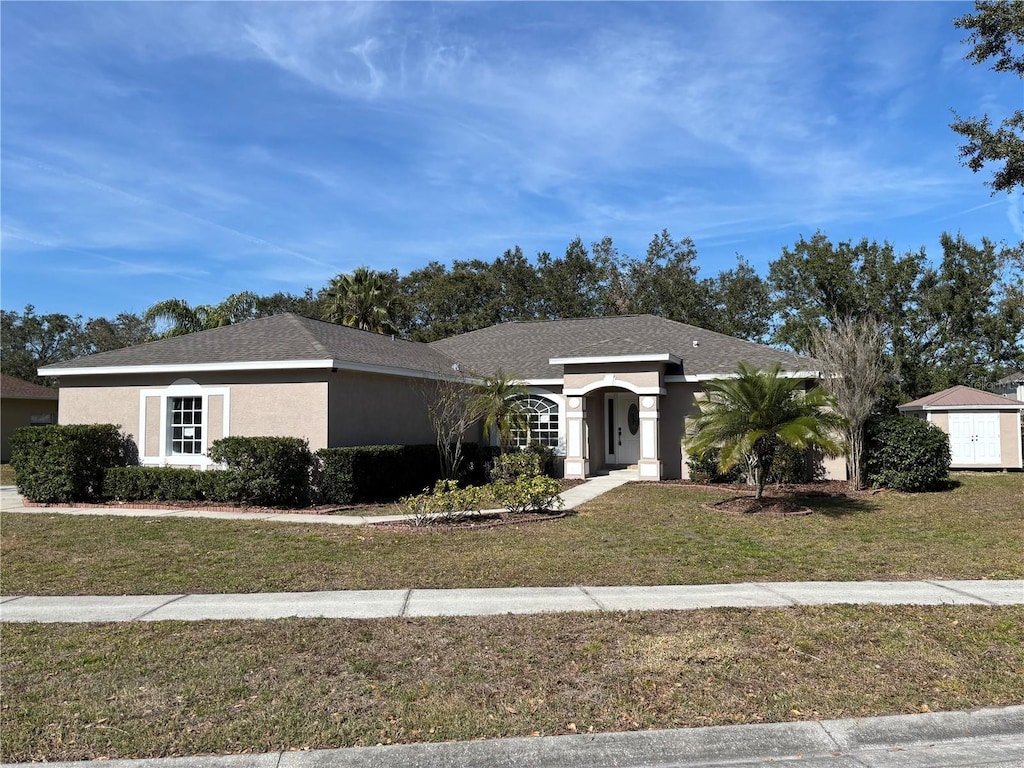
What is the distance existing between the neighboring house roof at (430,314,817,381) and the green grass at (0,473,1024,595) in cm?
692

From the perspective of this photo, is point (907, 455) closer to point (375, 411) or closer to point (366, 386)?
point (375, 411)

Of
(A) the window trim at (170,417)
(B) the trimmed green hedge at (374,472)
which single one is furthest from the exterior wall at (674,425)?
(A) the window trim at (170,417)

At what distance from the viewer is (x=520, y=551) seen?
388 inches

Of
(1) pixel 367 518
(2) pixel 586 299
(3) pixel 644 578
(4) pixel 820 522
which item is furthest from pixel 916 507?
(2) pixel 586 299

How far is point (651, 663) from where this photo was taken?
5.48 metres

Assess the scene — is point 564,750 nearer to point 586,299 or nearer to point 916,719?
point 916,719

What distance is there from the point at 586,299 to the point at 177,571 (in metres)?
38.1

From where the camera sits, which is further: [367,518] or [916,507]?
[916,507]

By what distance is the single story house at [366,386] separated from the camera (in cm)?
1594

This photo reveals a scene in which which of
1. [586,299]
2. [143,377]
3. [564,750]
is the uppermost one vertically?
[586,299]

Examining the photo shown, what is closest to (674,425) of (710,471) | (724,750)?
(710,471)

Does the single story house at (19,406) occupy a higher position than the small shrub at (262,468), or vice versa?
the single story house at (19,406)

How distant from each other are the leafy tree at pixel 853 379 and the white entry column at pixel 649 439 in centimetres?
436

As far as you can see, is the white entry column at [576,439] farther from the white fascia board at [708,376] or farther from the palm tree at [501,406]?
the white fascia board at [708,376]
